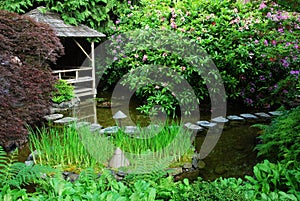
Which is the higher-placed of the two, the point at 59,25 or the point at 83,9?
the point at 83,9

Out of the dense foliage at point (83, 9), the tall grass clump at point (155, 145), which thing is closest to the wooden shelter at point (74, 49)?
the dense foliage at point (83, 9)

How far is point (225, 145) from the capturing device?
5.26 meters

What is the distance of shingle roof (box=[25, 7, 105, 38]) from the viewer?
8683mm

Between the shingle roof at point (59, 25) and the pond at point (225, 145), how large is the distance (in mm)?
2152

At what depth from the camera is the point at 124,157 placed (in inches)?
162

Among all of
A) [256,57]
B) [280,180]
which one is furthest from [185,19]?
[280,180]

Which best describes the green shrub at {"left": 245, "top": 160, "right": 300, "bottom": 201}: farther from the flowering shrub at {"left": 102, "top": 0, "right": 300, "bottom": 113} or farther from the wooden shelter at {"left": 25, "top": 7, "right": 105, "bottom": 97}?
the wooden shelter at {"left": 25, "top": 7, "right": 105, "bottom": 97}

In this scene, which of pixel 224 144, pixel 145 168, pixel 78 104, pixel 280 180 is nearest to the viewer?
pixel 280 180

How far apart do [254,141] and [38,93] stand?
12.7 feet

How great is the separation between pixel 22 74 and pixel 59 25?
10.6 ft

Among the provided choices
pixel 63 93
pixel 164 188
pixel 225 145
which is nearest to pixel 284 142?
pixel 225 145

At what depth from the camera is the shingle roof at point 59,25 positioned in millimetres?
8683

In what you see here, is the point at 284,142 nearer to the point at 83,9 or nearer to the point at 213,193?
the point at 213,193

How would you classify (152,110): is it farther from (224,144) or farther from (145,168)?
(145,168)
